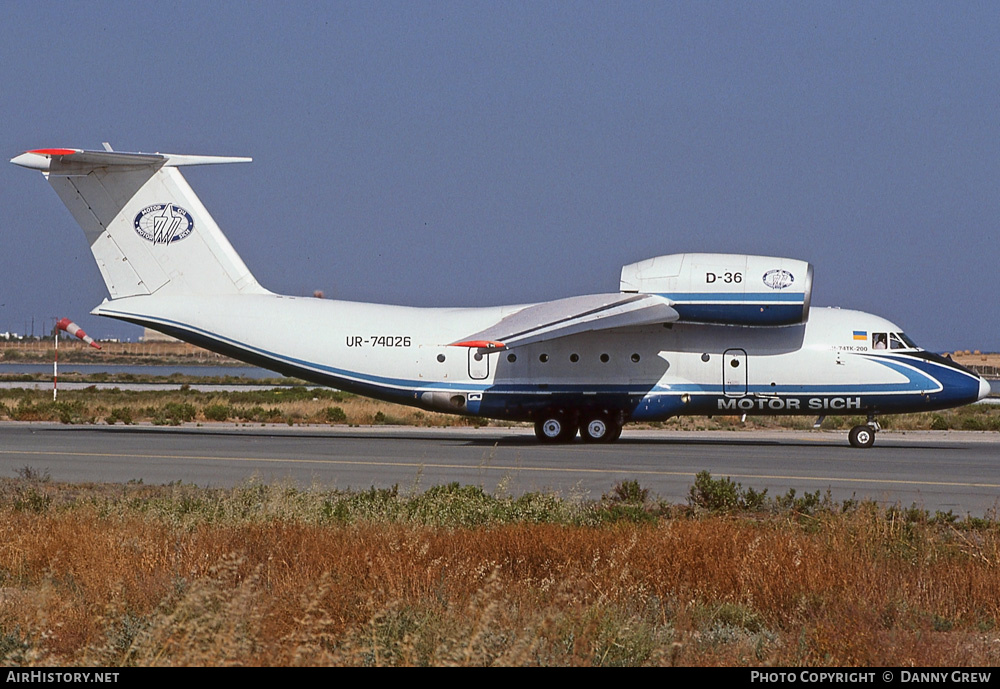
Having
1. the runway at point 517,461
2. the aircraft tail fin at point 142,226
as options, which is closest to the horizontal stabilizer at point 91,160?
the aircraft tail fin at point 142,226

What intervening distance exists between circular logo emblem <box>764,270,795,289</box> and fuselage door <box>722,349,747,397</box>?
6.26 feet

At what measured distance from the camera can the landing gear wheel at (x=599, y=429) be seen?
25031mm

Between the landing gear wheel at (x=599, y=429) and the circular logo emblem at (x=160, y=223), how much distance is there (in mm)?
11070

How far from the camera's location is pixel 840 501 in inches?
539

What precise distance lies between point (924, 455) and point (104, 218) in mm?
19767

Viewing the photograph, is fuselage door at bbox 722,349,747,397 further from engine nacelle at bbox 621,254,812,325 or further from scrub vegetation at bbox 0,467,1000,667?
scrub vegetation at bbox 0,467,1000,667

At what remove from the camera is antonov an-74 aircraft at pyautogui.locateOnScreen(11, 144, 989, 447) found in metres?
24.0

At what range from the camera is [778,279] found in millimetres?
23484

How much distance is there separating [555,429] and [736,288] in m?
5.40

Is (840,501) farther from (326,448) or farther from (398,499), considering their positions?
(326,448)

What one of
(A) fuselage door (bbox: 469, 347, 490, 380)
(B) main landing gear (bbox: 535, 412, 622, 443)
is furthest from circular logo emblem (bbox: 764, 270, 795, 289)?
(A) fuselage door (bbox: 469, 347, 490, 380)

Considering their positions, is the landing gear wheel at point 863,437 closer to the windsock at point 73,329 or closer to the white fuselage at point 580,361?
the white fuselage at point 580,361

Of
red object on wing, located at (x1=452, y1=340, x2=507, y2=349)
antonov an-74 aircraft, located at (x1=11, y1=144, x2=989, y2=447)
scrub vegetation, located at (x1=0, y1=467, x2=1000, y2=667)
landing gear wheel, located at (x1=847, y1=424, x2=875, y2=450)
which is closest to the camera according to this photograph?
scrub vegetation, located at (x1=0, y1=467, x2=1000, y2=667)


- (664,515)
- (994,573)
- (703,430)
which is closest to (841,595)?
(994,573)
